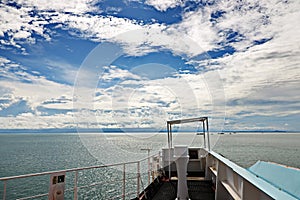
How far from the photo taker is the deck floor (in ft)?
15.5

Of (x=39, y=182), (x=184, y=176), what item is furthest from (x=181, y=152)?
(x=39, y=182)

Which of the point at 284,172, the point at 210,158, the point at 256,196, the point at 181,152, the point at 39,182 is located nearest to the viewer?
the point at 256,196

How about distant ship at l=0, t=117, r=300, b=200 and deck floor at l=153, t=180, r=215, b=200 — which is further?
deck floor at l=153, t=180, r=215, b=200

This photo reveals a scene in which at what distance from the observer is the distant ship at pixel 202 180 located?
8.29 ft

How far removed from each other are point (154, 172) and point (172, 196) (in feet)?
7.06

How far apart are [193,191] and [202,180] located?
1273mm

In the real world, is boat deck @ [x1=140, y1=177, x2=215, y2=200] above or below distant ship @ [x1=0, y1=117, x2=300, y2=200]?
below

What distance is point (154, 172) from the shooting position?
6906 mm

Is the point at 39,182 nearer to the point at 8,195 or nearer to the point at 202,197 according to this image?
the point at 8,195

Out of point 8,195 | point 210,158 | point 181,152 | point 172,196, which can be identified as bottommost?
point 8,195

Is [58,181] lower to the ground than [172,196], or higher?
higher

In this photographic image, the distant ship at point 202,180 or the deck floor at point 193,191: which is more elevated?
the distant ship at point 202,180

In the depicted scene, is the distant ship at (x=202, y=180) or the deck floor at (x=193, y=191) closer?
the distant ship at (x=202, y=180)

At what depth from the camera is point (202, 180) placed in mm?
6355
